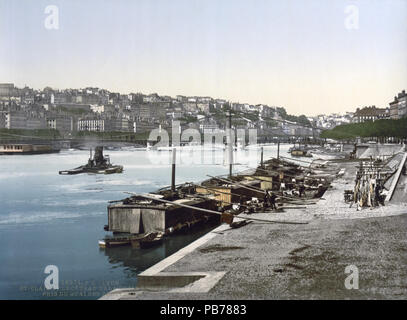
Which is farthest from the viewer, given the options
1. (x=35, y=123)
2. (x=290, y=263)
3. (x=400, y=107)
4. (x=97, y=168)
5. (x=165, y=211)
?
(x=35, y=123)

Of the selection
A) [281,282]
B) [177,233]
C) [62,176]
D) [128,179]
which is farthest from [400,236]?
[62,176]

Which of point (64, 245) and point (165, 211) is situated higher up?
point (165, 211)

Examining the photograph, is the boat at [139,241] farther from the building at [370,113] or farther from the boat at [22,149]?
the building at [370,113]

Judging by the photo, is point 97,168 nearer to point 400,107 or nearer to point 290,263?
point 290,263

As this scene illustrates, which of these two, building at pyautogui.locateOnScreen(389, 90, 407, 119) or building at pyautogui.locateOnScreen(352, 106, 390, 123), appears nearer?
building at pyautogui.locateOnScreen(389, 90, 407, 119)

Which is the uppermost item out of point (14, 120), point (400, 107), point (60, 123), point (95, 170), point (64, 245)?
point (400, 107)

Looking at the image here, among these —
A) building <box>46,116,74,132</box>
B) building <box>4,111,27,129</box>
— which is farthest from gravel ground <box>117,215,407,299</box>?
building <box>46,116,74,132</box>

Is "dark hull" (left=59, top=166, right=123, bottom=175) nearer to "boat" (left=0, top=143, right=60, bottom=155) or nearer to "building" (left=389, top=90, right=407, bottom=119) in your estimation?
Answer: "boat" (left=0, top=143, right=60, bottom=155)

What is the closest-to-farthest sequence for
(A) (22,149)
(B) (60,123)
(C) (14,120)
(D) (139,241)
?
(D) (139,241) < (A) (22,149) < (C) (14,120) < (B) (60,123)

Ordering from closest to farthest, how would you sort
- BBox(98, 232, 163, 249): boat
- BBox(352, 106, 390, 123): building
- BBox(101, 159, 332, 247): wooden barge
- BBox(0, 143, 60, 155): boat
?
BBox(98, 232, 163, 249): boat → BBox(101, 159, 332, 247): wooden barge → BBox(0, 143, 60, 155): boat → BBox(352, 106, 390, 123): building

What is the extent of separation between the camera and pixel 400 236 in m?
16.0

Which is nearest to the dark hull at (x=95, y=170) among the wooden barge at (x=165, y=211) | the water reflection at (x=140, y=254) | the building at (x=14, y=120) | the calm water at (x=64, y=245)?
the calm water at (x=64, y=245)

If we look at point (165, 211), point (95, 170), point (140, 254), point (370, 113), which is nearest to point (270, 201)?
point (165, 211)
